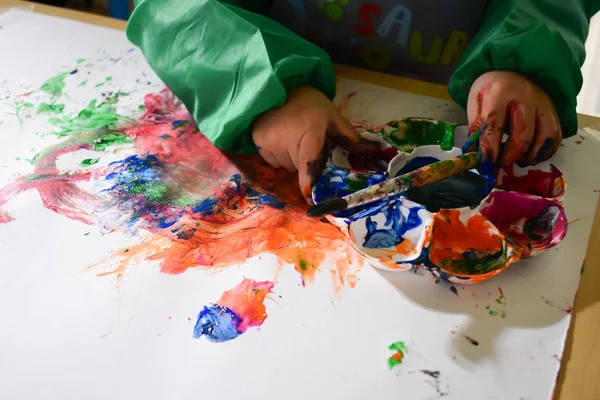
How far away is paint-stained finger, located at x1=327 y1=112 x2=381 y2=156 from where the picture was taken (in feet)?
1.72

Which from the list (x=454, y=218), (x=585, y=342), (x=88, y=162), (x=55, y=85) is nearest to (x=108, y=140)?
(x=88, y=162)

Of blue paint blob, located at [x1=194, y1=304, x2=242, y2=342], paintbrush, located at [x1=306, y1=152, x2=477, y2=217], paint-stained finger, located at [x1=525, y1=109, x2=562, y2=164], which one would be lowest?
blue paint blob, located at [x1=194, y1=304, x2=242, y2=342]

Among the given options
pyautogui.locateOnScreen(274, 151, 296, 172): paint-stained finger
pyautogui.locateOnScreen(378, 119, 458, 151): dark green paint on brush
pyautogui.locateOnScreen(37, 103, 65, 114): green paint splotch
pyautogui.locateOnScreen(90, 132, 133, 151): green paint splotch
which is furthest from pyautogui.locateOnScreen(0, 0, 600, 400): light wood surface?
pyautogui.locateOnScreen(37, 103, 65, 114): green paint splotch

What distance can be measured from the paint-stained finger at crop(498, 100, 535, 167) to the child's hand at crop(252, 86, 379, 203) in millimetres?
129

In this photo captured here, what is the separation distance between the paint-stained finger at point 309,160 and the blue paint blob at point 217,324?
0.15 metres

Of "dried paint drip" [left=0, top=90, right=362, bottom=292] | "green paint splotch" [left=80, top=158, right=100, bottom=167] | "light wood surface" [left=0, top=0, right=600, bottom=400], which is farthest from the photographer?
"green paint splotch" [left=80, top=158, right=100, bottom=167]

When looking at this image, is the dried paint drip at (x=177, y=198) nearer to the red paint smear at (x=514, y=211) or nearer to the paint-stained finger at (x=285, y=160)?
the paint-stained finger at (x=285, y=160)

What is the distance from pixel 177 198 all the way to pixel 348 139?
188 mm

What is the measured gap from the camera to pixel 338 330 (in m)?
0.40

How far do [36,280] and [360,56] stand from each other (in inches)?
19.7

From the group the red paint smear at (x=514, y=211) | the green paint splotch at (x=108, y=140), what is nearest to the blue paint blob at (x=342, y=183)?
the red paint smear at (x=514, y=211)

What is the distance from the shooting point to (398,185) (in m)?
0.44

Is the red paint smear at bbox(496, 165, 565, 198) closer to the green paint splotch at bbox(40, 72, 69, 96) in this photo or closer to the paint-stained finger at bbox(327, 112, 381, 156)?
the paint-stained finger at bbox(327, 112, 381, 156)

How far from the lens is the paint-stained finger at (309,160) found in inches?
19.7
